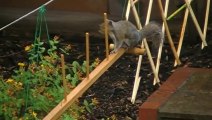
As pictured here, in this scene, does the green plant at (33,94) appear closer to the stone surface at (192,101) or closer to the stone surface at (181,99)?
the stone surface at (181,99)

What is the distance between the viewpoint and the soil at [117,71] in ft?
18.4

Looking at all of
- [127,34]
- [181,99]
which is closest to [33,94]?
[127,34]

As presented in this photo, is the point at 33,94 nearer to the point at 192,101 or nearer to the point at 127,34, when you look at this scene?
the point at 127,34

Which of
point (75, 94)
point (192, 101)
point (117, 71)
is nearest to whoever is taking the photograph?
point (75, 94)

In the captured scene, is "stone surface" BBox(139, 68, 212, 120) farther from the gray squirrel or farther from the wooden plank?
the wooden plank

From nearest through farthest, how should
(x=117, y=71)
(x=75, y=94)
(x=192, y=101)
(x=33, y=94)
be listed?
1. (x=75, y=94)
2. (x=33, y=94)
3. (x=192, y=101)
4. (x=117, y=71)

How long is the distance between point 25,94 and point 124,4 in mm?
3235

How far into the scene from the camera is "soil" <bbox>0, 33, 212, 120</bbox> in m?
5.62

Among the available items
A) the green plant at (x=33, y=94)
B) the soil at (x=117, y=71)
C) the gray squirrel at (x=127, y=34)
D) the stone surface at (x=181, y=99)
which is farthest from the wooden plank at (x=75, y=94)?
the soil at (x=117, y=71)

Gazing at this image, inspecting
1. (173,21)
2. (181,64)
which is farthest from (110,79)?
(173,21)

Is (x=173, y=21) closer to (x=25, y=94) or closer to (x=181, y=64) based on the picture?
(x=181, y=64)

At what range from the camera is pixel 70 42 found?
26.1 feet

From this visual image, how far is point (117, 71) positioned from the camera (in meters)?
6.73

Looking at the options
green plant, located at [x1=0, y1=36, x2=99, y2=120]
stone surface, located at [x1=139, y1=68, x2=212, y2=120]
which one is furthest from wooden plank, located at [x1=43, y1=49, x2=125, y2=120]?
stone surface, located at [x1=139, y1=68, x2=212, y2=120]
